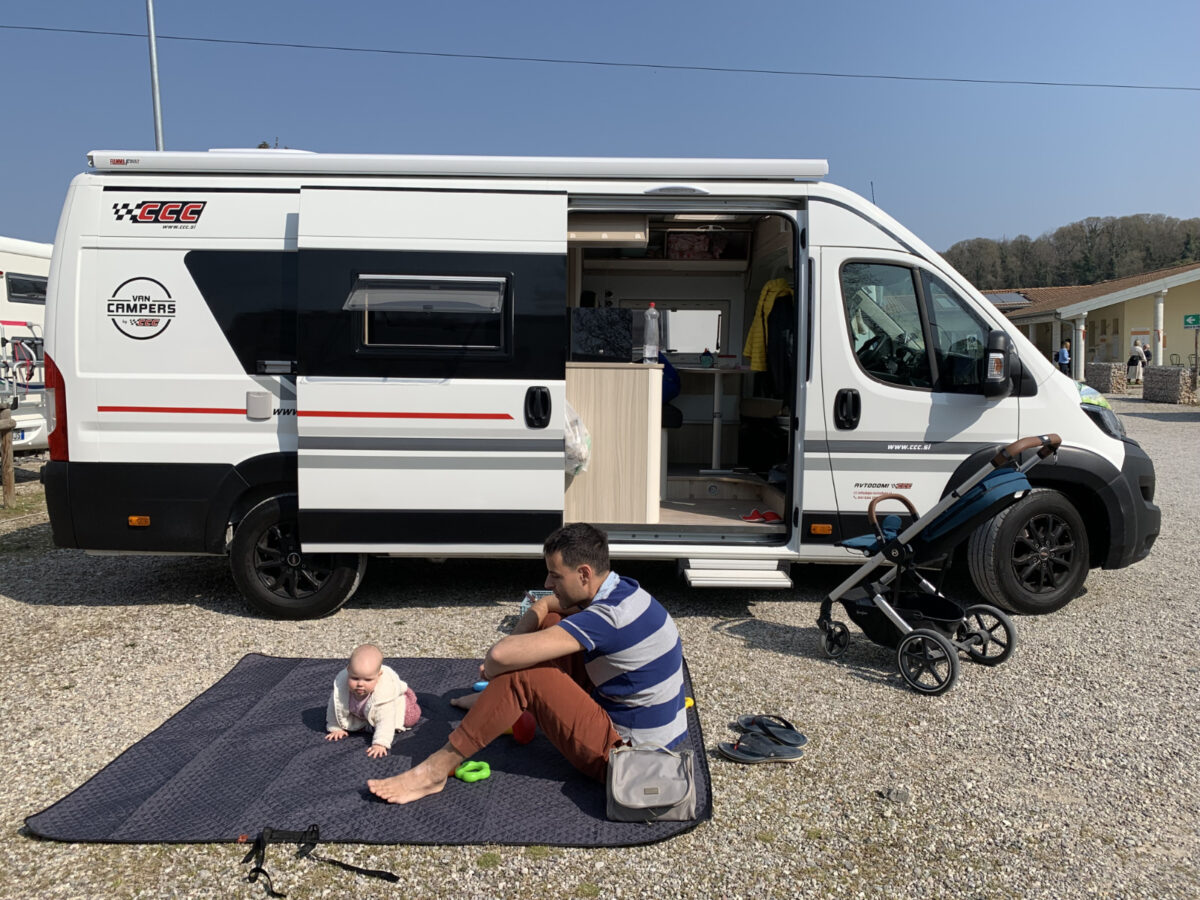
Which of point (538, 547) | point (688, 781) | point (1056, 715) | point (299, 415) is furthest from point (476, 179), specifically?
point (1056, 715)

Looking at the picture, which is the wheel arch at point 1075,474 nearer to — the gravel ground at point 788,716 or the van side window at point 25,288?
the gravel ground at point 788,716

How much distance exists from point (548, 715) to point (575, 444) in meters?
2.39

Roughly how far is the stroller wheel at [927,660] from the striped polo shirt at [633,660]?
1.59 m

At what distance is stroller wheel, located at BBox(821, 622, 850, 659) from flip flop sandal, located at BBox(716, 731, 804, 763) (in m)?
1.17

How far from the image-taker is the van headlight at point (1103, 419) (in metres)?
5.54

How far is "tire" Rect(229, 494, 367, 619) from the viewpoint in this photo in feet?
17.5

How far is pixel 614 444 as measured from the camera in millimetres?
5766

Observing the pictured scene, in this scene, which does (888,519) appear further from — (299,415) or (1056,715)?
(299,415)

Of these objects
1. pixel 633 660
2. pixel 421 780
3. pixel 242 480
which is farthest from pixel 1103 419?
pixel 242 480

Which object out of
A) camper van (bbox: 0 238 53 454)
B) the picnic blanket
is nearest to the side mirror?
the picnic blanket

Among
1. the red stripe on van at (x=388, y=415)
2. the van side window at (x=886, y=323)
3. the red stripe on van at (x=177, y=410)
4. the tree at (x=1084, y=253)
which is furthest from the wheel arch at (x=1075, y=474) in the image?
the tree at (x=1084, y=253)

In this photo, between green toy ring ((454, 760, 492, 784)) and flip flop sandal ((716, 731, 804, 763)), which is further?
flip flop sandal ((716, 731, 804, 763))

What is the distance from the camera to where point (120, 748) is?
12.3 feet

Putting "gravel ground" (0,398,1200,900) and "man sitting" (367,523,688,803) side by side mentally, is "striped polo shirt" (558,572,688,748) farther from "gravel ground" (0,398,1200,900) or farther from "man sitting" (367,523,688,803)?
"gravel ground" (0,398,1200,900)
